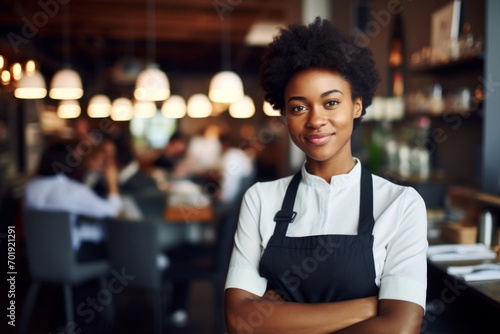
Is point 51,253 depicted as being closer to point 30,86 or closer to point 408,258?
point 30,86

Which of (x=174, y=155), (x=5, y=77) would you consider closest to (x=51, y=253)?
(x=5, y=77)

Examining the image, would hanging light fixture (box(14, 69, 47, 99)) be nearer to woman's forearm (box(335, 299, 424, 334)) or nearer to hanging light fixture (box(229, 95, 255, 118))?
woman's forearm (box(335, 299, 424, 334))

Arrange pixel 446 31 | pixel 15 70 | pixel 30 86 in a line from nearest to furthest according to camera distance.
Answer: pixel 15 70 → pixel 446 31 → pixel 30 86

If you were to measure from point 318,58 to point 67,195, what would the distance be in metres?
2.92

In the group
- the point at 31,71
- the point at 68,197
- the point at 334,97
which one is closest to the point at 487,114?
the point at 334,97

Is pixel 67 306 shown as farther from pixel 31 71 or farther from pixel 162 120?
pixel 162 120

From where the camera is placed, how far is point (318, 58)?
1.54 meters

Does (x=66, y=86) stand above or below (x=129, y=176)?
above

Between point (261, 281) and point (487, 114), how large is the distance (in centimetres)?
201

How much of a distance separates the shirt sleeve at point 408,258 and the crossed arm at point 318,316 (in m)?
0.03

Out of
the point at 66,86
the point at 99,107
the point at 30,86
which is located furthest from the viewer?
the point at 99,107

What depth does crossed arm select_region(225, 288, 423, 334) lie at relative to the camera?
140 centimetres

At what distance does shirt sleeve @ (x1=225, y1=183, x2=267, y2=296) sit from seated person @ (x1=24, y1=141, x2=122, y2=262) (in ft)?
8.34

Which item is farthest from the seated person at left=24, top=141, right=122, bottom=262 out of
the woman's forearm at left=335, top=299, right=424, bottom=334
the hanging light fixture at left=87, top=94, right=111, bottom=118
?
the hanging light fixture at left=87, top=94, right=111, bottom=118
